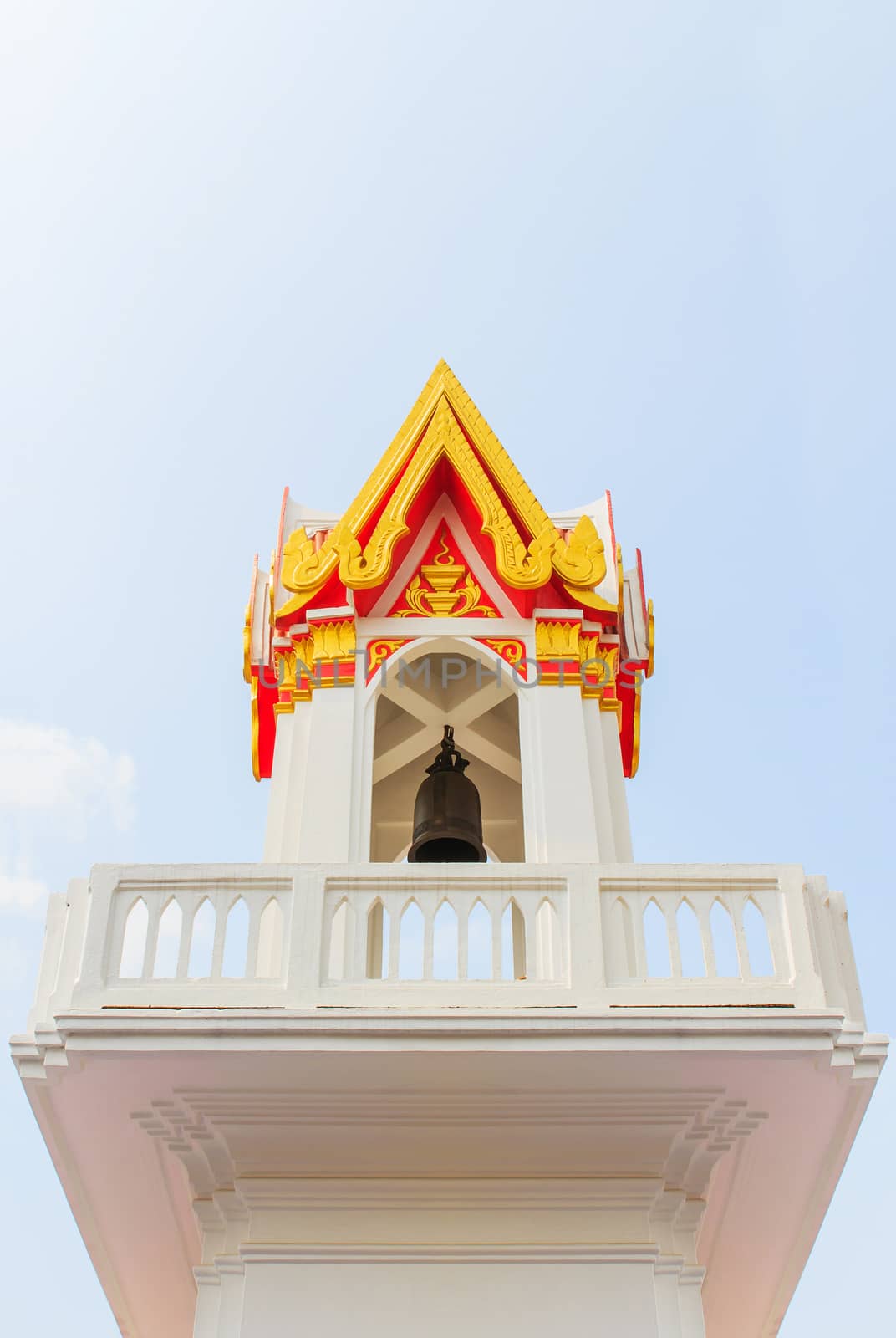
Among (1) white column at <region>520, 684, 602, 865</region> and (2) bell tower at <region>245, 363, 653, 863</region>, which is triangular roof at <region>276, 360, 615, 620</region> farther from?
(1) white column at <region>520, 684, 602, 865</region>

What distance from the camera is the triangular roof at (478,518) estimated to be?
11492mm

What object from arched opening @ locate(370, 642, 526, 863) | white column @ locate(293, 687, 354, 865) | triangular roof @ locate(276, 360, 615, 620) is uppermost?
triangular roof @ locate(276, 360, 615, 620)

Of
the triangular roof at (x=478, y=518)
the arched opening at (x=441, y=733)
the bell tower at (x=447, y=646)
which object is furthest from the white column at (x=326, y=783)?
the triangular roof at (x=478, y=518)

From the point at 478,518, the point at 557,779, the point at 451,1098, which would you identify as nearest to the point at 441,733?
the point at 478,518

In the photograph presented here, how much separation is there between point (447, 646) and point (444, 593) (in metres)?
0.48

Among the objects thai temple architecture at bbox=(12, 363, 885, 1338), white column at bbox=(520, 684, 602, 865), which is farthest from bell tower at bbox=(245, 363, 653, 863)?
thai temple architecture at bbox=(12, 363, 885, 1338)

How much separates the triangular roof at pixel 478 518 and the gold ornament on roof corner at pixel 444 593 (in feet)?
0.85

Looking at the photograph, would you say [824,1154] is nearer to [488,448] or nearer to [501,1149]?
[501,1149]

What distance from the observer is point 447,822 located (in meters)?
10.9

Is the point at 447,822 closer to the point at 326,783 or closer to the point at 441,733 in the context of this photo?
the point at 326,783

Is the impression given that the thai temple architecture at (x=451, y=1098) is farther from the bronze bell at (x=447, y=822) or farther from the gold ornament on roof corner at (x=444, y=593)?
the gold ornament on roof corner at (x=444, y=593)

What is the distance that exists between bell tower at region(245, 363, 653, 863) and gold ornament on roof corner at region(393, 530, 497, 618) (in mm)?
12

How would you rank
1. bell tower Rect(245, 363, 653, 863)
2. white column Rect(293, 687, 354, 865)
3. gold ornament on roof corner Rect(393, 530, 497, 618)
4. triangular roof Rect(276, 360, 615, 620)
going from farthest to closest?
gold ornament on roof corner Rect(393, 530, 497, 618) < triangular roof Rect(276, 360, 615, 620) < bell tower Rect(245, 363, 653, 863) < white column Rect(293, 687, 354, 865)

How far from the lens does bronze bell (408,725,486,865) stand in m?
10.9
